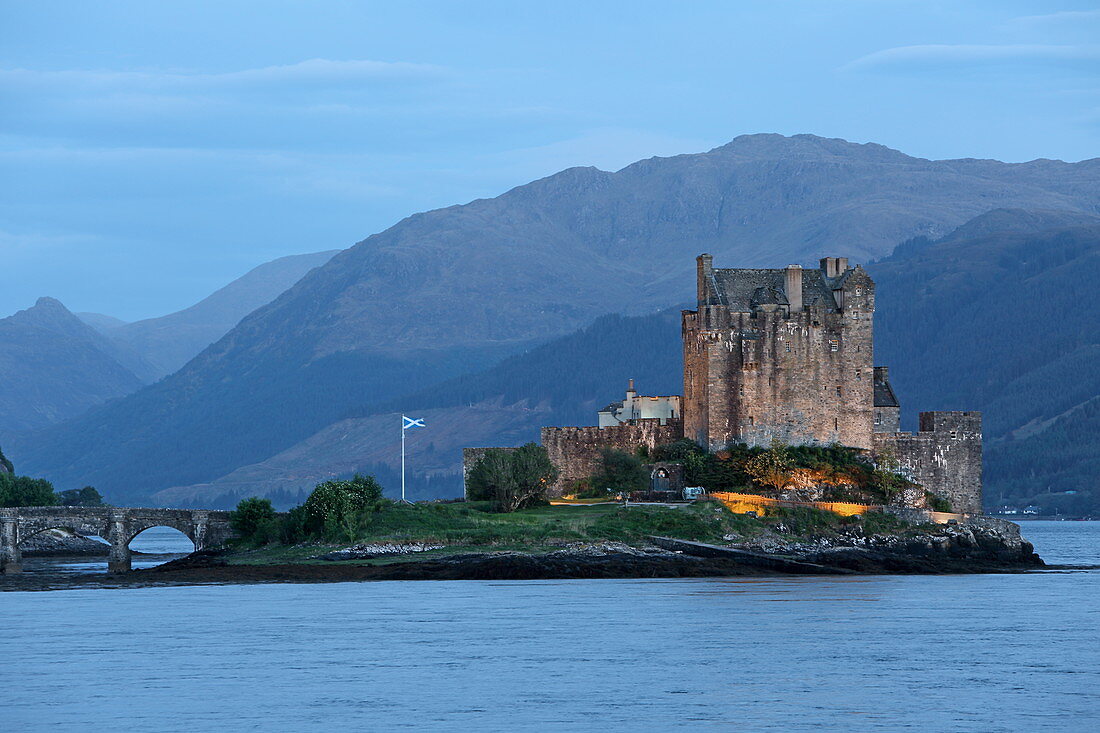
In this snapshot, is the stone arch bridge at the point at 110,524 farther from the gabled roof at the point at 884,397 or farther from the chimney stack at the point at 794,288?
the gabled roof at the point at 884,397

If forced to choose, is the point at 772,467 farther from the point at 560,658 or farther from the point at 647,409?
the point at 560,658

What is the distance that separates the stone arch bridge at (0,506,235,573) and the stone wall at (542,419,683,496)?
21.4 metres

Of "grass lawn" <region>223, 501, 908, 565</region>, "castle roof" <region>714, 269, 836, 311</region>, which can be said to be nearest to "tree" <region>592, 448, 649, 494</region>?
"grass lawn" <region>223, 501, 908, 565</region>

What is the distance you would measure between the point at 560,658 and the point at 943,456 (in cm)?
5667

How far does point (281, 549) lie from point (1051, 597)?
42.0 meters

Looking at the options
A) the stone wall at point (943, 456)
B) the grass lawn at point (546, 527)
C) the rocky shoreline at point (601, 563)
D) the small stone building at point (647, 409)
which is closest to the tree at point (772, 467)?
the grass lawn at point (546, 527)

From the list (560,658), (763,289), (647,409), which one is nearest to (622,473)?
(647,409)

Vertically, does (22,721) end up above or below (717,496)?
below

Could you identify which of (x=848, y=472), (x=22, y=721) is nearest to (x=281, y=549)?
(x=848, y=472)

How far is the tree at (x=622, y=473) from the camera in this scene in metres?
110

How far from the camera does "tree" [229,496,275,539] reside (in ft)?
347

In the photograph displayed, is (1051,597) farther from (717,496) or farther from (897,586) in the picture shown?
(717,496)

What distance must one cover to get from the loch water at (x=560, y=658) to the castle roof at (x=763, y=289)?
22.8 m

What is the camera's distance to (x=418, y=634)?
6775 centimetres
